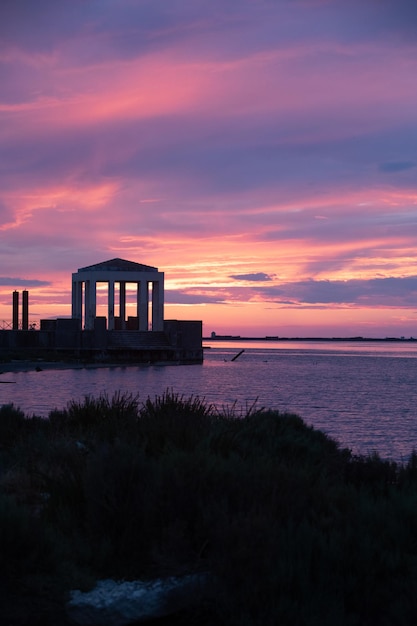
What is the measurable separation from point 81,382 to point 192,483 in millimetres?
45696

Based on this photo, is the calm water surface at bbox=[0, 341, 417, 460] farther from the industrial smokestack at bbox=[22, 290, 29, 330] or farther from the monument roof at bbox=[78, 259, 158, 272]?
the industrial smokestack at bbox=[22, 290, 29, 330]

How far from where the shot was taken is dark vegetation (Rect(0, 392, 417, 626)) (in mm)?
5262

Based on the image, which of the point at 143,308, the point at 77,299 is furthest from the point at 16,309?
the point at 143,308

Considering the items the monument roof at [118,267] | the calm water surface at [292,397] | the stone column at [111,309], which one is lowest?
the calm water surface at [292,397]

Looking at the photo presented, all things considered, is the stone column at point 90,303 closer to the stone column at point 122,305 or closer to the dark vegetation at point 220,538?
the stone column at point 122,305

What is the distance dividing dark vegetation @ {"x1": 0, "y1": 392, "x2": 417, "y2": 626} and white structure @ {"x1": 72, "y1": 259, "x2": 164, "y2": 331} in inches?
2638

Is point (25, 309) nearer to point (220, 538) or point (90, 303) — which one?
point (90, 303)

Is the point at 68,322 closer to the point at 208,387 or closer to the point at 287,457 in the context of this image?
the point at 208,387

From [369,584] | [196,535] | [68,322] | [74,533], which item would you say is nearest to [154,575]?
[196,535]

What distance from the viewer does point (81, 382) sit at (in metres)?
51.0

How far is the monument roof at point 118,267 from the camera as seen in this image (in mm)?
74688

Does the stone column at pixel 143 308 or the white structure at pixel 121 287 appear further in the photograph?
Answer: the stone column at pixel 143 308

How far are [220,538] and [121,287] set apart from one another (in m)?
74.3

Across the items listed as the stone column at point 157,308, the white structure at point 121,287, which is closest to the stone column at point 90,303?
the white structure at point 121,287
